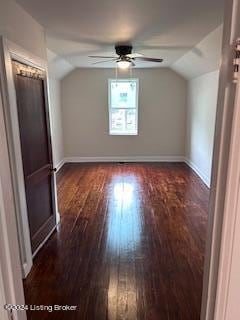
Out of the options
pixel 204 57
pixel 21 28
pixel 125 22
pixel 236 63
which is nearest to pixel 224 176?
pixel 236 63

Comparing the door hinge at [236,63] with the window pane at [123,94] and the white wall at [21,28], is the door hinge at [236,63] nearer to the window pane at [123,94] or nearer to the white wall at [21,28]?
the white wall at [21,28]

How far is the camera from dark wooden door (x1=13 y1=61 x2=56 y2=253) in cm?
231

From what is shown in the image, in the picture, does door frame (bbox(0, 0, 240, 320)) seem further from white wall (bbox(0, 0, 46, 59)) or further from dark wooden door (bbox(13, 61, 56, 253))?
white wall (bbox(0, 0, 46, 59))

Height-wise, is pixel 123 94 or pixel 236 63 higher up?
pixel 123 94

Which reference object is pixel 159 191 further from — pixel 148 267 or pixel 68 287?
pixel 68 287

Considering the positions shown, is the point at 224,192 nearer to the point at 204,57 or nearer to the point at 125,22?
the point at 125,22

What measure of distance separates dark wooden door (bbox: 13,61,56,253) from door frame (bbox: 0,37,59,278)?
109mm

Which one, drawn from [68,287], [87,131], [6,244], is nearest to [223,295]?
[6,244]

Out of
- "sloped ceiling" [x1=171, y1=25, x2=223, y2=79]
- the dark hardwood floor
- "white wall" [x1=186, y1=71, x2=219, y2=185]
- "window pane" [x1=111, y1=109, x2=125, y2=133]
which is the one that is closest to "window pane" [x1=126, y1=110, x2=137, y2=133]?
"window pane" [x1=111, y1=109, x2=125, y2=133]

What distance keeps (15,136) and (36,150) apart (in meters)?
0.55

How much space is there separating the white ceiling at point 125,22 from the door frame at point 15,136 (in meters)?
0.48

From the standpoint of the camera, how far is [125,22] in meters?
2.69

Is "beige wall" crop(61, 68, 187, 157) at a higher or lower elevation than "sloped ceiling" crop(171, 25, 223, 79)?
lower

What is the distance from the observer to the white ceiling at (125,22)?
7.25 feet
